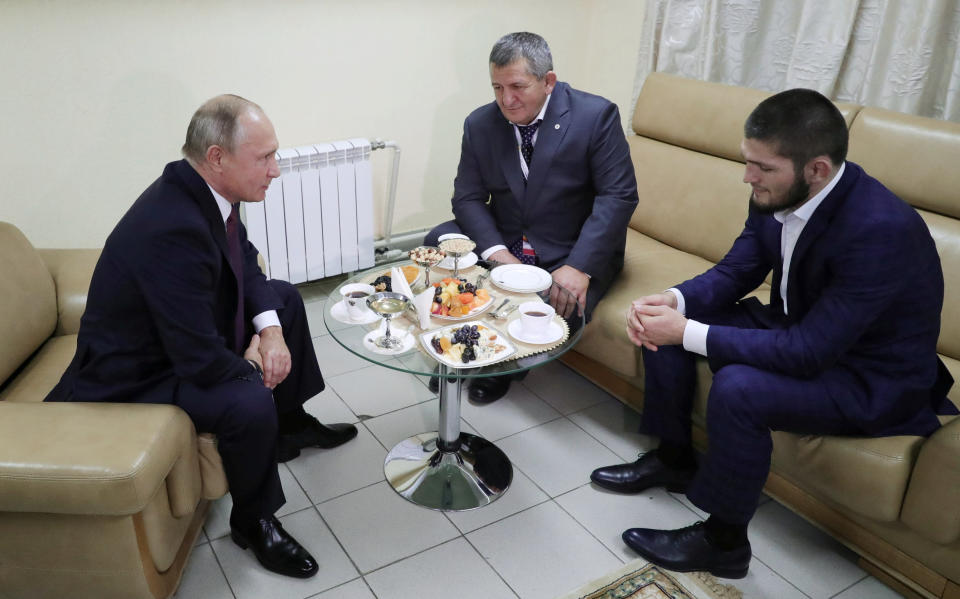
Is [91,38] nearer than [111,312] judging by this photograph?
No

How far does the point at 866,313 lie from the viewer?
1.89 metres

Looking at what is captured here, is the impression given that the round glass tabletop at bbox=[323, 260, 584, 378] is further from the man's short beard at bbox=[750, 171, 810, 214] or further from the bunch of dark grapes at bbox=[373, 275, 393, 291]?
the man's short beard at bbox=[750, 171, 810, 214]

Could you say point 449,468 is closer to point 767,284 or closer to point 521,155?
point 521,155

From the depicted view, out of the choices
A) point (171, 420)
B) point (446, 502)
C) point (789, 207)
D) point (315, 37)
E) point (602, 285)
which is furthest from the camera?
point (315, 37)

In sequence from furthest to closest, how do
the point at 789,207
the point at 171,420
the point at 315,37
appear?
the point at 315,37 < the point at 789,207 < the point at 171,420

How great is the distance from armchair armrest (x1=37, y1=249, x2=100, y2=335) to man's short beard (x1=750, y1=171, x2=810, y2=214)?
6.55 ft

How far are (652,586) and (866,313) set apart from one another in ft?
3.00

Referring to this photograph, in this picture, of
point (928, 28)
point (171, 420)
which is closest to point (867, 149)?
point (928, 28)

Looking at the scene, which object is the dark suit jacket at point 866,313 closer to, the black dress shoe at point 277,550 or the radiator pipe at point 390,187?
the black dress shoe at point 277,550

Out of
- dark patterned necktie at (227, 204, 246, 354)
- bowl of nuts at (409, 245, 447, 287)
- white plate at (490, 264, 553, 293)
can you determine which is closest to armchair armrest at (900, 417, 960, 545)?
white plate at (490, 264, 553, 293)

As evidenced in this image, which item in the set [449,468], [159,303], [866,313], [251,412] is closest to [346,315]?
[251,412]

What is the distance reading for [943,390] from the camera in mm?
2055

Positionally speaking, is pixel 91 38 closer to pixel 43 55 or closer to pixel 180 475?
pixel 43 55

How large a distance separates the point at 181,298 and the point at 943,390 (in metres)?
1.98
